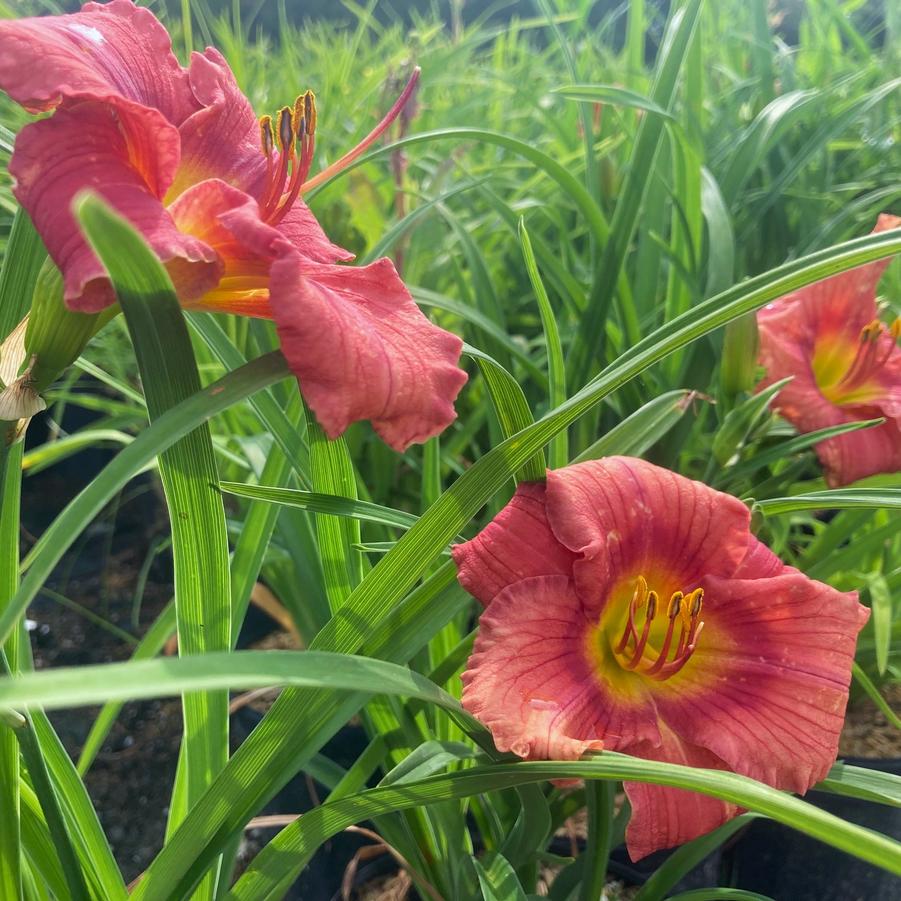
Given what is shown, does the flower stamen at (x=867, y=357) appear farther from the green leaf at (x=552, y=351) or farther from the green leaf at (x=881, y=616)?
the green leaf at (x=552, y=351)

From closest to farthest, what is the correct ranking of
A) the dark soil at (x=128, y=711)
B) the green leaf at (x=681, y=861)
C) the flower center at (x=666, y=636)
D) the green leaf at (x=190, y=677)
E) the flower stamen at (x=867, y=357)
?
the green leaf at (x=190, y=677) < the flower center at (x=666, y=636) < the green leaf at (x=681, y=861) < the flower stamen at (x=867, y=357) < the dark soil at (x=128, y=711)

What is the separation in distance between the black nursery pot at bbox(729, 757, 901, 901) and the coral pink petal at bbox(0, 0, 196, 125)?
0.75 metres

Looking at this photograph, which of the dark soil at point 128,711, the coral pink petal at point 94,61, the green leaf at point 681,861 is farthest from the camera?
the dark soil at point 128,711

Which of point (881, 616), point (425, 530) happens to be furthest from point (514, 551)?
point (881, 616)

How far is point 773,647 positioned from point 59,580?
1.47m

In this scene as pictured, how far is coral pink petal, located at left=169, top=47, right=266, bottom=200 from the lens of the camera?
1.24 ft

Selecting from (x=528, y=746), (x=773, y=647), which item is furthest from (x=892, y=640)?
(x=528, y=746)

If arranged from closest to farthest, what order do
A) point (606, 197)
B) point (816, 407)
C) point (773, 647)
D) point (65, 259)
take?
point (65, 259) → point (773, 647) → point (816, 407) → point (606, 197)

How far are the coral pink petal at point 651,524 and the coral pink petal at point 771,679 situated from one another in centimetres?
2

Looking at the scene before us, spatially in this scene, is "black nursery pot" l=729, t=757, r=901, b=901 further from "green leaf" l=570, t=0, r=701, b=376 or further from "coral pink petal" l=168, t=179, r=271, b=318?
"coral pink petal" l=168, t=179, r=271, b=318

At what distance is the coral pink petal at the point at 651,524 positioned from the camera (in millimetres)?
399

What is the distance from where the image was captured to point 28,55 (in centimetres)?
29

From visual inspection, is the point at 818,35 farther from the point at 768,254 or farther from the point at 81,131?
the point at 81,131

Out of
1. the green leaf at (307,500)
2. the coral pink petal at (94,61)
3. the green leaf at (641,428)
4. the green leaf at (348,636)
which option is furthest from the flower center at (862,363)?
the coral pink petal at (94,61)
